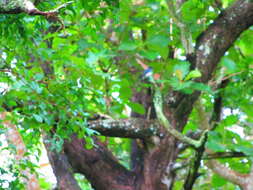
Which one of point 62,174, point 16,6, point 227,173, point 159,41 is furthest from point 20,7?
point 227,173

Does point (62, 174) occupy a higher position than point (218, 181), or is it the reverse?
point (218, 181)

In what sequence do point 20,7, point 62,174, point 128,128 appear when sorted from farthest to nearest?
point 128,128
point 62,174
point 20,7

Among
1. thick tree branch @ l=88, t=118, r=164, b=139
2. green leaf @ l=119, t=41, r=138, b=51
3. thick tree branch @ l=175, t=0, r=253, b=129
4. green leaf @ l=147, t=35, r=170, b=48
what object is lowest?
thick tree branch @ l=88, t=118, r=164, b=139

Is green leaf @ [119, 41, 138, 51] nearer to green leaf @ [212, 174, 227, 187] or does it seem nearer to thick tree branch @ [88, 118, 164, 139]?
thick tree branch @ [88, 118, 164, 139]

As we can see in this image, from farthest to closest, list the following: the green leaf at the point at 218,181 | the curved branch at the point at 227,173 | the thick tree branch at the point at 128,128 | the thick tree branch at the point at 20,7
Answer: the green leaf at the point at 218,181 < the curved branch at the point at 227,173 < the thick tree branch at the point at 128,128 < the thick tree branch at the point at 20,7

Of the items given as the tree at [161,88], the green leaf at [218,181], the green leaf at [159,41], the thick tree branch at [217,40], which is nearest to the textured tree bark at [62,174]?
the tree at [161,88]

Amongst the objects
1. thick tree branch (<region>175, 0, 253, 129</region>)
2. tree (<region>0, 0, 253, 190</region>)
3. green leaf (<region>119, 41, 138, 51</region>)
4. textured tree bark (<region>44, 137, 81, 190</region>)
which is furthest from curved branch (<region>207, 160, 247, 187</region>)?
green leaf (<region>119, 41, 138, 51</region>)

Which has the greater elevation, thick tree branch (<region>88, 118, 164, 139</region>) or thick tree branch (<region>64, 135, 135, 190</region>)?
thick tree branch (<region>88, 118, 164, 139</region>)

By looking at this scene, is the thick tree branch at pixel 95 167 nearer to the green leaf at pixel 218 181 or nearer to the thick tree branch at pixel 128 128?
the thick tree branch at pixel 128 128

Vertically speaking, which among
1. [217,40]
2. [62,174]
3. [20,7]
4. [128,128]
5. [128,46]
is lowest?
[20,7]

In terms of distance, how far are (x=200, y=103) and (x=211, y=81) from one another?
180 millimetres

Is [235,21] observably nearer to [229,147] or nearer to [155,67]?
[155,67]

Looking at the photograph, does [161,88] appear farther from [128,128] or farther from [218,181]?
[218,181]

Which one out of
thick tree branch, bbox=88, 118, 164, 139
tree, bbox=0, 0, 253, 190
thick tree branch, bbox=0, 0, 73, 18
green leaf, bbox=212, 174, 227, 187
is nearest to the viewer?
thick tree branch, bbox=0, 0, 73, 18
